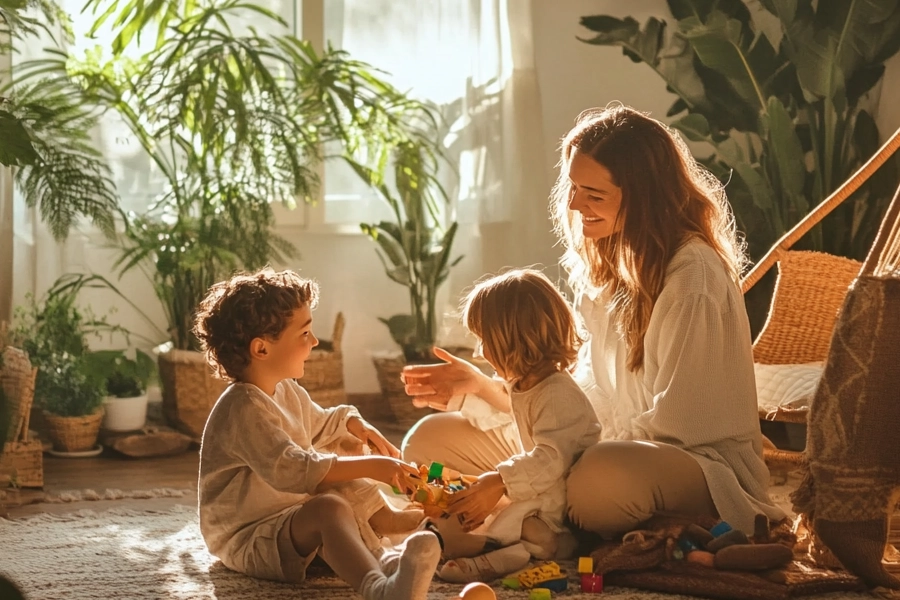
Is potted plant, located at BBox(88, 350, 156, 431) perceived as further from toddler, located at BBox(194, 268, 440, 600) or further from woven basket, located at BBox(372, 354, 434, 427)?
toddler, located at BBox(194, 268, 440, 600)

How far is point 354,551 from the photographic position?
1704 millimetres

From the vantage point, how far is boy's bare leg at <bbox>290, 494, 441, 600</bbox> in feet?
5.16

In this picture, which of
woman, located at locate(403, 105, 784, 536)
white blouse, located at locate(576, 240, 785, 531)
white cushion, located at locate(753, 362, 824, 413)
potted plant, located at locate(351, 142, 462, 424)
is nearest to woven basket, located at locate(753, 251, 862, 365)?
white cushion, located at locate(753, 362, 824, 413)

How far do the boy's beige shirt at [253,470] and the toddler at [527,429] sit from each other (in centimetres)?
21

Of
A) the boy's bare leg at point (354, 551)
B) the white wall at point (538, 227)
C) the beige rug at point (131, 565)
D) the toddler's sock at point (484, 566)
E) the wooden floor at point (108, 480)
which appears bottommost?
the wooden floor at point (108, 480)

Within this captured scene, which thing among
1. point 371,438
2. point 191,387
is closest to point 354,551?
point 371,438

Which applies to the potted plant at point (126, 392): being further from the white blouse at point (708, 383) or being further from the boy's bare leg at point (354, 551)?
the white blouse at point (708, 383)

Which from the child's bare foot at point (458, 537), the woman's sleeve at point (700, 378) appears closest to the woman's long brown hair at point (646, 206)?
the woman's sleeve at point (700, 378)

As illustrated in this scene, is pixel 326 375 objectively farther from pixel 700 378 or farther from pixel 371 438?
pixel 700 378

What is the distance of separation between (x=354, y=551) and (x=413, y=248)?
2143 millimetres

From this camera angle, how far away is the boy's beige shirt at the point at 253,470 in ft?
5.90

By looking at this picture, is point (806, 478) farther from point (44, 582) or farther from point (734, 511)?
point (44, 582)

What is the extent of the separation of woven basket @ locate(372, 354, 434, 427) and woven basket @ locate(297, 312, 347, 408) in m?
0.22

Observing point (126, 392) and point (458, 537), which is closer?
point (458, 537)
